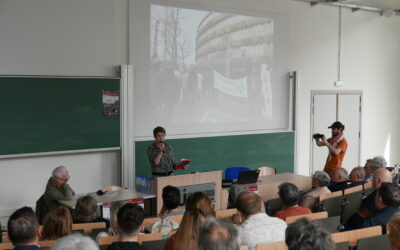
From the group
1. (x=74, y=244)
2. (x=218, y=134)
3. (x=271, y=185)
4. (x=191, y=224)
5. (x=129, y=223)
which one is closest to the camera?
(x=74, y=244)

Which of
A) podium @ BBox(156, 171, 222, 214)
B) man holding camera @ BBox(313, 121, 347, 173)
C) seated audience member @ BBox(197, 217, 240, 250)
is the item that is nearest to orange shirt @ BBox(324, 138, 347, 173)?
man holding camera @ BBox(313, 121, 347, 173)

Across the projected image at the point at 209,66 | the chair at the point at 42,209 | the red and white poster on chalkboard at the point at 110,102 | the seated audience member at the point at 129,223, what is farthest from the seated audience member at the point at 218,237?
the projected image at the point at 209,66

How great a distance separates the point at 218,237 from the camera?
251cm

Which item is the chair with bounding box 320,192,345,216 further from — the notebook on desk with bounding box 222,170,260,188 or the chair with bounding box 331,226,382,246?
the chair with bounding box 331,226,382,246

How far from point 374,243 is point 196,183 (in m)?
2.96

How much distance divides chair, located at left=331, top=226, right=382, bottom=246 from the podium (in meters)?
2.76

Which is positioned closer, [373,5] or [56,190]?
[56,190]

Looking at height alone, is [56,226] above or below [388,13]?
below

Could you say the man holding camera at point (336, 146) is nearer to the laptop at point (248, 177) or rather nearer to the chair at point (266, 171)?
the chair at point (266, 171)

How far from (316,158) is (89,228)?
714 cm

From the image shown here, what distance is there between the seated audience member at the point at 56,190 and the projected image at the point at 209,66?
2.53 meters

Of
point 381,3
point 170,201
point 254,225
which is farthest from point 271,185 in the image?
point 381,3

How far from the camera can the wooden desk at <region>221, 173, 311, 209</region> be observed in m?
6.61

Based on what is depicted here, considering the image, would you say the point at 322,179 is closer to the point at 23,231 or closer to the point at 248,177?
the point at 248,177
